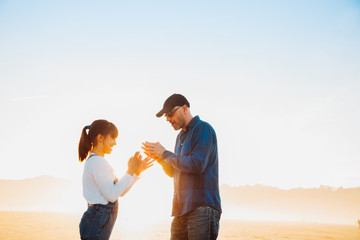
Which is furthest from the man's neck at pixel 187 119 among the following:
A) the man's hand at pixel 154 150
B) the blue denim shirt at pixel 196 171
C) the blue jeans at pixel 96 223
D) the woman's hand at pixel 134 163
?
the blue jeans at pixel 96 223

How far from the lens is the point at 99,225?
10.1 feet

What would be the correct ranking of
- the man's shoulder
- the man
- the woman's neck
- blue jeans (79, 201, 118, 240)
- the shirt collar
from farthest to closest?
the shirt collar < the man's shoulder < the woman's neck < the man < blue jeans (79, 201, 118, 240)

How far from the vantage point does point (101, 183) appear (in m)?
3.11

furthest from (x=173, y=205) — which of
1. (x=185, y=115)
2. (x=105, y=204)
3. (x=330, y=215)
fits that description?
(x=330, y=215)

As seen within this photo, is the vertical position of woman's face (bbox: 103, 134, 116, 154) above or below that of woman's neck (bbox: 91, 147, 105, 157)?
above

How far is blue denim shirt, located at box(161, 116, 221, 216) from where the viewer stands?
322 centimetres

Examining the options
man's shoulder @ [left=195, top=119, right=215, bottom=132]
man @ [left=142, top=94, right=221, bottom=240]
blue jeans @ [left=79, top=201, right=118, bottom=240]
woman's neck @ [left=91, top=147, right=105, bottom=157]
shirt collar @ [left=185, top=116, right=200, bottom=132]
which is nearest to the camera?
blue jeans @ [left=79, top=201, right=118, bottom=240]

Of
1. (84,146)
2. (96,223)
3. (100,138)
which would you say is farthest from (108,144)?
(96,223)

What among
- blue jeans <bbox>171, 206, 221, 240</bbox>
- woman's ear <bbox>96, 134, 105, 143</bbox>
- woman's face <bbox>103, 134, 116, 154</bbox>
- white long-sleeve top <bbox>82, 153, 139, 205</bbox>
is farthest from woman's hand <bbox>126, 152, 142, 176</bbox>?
blue jeans <bbox>171, 206, 221, 240</bbox>

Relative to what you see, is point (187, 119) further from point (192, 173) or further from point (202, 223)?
point (202, 223)

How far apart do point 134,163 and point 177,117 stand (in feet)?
2.59

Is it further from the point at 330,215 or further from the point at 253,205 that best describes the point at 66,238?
the point at 253,205

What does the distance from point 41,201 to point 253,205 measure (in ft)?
232

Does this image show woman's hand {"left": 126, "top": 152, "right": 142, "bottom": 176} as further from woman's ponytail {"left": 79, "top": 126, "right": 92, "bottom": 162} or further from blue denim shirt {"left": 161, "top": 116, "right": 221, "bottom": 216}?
woman's ponytail {"left": 79, "top": 126, "right": 92, "bottom": 162}
